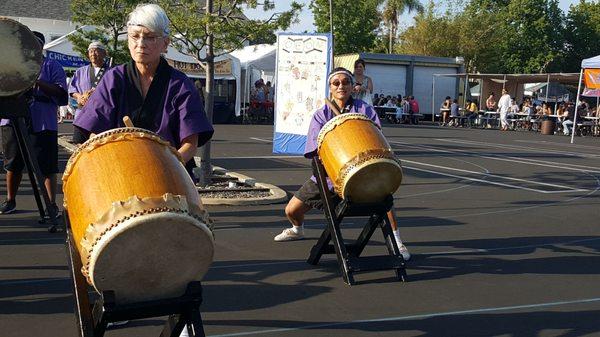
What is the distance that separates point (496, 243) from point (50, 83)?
16.5 feet

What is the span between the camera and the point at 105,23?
21016 mm

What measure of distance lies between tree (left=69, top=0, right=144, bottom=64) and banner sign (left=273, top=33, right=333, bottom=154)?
7.08 m

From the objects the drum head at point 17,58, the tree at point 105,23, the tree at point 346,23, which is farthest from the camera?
the tree at point 346,23

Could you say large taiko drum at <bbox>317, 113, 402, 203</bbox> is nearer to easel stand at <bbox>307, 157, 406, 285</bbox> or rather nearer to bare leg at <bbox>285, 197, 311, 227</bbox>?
easel stand at <bbox>307, 157, 406, 285</bbox>

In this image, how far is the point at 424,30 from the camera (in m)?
55.9

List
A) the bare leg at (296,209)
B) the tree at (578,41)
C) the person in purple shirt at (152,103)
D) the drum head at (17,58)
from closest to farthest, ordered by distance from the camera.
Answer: the person in purple shirt at (152,103), the drum head at (17,58), the bare leg at (296,209), the tree at (578,41)

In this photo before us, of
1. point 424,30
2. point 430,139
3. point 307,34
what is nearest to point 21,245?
point 307,34

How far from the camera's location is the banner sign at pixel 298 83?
1328 centimetres

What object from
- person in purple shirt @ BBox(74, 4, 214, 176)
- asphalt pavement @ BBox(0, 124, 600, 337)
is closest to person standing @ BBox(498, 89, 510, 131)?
asphalt pavement @ BBox(0, 124, 600, 337)

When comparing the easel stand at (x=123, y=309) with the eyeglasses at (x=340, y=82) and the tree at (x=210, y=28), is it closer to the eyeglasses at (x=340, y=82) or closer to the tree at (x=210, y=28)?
the eyeglasses at (x=340, y=82)

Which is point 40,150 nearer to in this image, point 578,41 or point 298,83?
point 298,83

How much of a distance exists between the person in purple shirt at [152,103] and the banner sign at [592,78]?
23.9m

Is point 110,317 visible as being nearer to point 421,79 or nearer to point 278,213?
point 278,213

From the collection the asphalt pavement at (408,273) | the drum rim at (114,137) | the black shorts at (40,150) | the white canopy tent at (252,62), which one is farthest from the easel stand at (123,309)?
the white canopy tent at (252,62)
